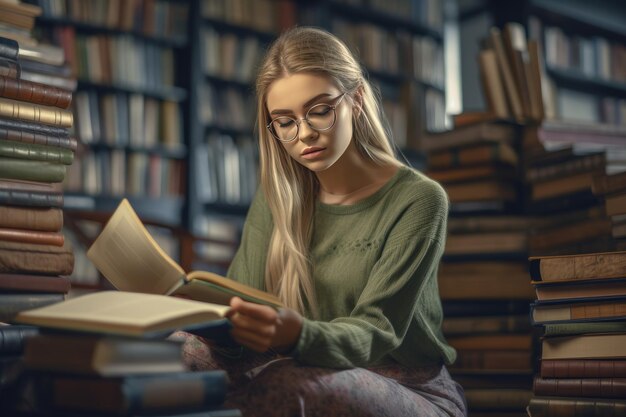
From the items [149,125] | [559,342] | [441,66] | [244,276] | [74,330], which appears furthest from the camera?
[441,66]

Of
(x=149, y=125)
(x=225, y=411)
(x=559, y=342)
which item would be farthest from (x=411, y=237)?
(x=149, y=125)

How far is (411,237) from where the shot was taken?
1.46 meters

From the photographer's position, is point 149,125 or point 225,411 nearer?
point 225,411

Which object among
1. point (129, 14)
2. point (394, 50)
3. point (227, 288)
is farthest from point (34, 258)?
point (394, 50)

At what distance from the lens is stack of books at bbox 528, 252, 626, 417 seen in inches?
58.6

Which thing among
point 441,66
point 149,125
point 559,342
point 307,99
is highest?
point 441,66

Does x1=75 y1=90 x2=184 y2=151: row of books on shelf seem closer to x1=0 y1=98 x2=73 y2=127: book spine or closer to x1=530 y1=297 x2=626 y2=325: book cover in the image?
x1=0 y1=98 x2=73 y2=127: book spine

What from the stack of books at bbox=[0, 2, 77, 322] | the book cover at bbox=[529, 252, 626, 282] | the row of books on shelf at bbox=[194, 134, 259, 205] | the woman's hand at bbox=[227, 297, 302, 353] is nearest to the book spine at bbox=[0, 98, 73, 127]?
the stack of books at bbox=[0, 2, 77, 322]

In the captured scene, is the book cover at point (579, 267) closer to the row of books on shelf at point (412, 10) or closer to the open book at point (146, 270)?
the open book at point (146, 270)

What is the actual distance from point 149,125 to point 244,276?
2.37m

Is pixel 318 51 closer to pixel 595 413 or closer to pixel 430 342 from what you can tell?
pixel 430 342

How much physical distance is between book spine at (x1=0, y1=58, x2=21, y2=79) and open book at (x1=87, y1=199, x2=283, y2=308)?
1.24 ft

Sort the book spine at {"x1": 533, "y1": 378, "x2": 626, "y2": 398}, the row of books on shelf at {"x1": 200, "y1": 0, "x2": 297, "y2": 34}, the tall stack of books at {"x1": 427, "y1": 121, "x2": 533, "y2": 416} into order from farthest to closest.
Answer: the row of books on shelf at {"x1": 200, "y1": 0, "x2": 297, "y2": 34}, the tall stack of books at {"x1": 427, "y1": 121, "x2": 533, "y2": 416}, the book spine at {"x1": 533, "y1": 378, "x2": 626, "y2": 398}

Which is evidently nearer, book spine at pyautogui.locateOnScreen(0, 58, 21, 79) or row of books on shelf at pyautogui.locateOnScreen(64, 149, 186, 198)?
book spine at pyautogui.locateOnScreen(0, 58, 21, 79)
